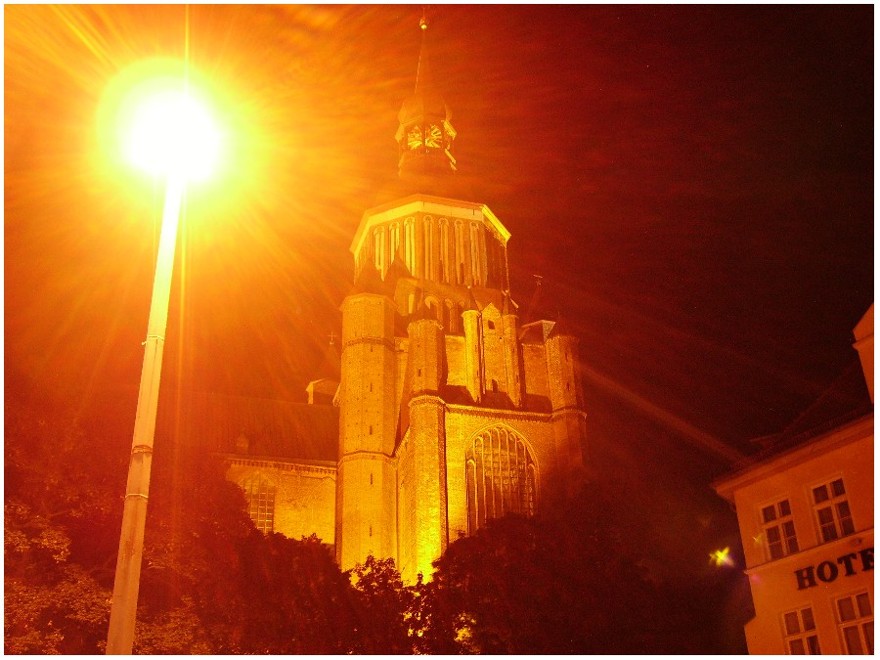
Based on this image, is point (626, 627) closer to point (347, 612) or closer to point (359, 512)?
point (347, 612)

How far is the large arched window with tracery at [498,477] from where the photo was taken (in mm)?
45000

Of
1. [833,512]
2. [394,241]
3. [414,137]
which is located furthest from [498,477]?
[414,137]

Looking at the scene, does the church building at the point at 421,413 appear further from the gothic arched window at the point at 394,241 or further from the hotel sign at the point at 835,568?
the hotel sign at the point at 835,568

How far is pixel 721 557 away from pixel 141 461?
1659 inches

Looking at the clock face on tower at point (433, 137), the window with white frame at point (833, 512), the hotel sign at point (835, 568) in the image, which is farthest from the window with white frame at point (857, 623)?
the clock face on tower at point (433, 137)

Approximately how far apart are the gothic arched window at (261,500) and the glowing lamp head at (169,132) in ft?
130

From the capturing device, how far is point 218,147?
12.1 meters

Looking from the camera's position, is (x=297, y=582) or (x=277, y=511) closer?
(x=297, y=582)

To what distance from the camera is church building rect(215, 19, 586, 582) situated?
4525cm

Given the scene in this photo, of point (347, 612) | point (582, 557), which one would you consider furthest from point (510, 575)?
point (347, 612)

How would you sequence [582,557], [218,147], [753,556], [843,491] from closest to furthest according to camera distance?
[218,147] → [843,491] → [753,556] → [582,557]

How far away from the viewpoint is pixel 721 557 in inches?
1893

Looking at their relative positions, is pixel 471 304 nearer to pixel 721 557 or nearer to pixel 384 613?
pixel 721 557

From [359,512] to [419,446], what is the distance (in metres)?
4.51
